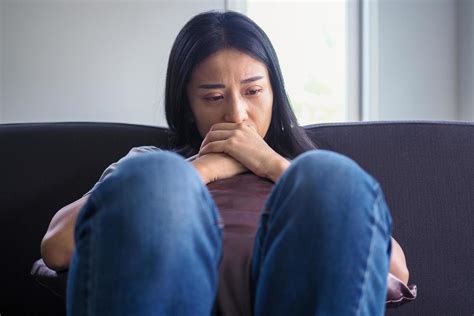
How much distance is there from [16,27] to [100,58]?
36 centimetres

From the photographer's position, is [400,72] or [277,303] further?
[400,72]

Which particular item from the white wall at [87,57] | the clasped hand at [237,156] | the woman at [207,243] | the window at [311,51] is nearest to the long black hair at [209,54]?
the clasped hand at [237,156]

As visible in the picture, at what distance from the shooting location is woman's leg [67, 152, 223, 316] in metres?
0.54

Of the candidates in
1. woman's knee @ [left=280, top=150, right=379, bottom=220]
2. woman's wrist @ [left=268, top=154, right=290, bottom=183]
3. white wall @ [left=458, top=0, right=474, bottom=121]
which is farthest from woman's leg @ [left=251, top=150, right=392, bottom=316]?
white wall @ [left=458, top=0, right=474, bottom=121]

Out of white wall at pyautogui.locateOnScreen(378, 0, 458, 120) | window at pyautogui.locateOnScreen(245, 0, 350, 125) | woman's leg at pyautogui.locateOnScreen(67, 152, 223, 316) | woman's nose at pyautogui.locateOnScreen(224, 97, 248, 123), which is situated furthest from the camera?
window at pyautogui.locateOnScreen(245, 0, 350, 125)

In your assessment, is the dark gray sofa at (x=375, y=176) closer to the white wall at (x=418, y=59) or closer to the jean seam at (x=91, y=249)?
the jean seam at (x=91, y=249)

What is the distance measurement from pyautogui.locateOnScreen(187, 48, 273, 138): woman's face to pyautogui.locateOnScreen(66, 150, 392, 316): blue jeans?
1.67 ft

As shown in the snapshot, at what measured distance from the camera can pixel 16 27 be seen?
2.36m

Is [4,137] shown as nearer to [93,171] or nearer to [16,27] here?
[93,171]

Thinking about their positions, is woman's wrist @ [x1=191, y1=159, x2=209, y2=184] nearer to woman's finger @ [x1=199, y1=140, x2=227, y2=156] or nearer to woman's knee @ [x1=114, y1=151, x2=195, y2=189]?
woman's finger @ [x1=199, y1=140, x2=227, y2=156]

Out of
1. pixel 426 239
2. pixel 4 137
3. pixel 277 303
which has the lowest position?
pixel 426 239

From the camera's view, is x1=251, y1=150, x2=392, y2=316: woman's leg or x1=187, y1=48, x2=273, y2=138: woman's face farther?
x1=187, y1=48, x2=273, y2=138: woman's face

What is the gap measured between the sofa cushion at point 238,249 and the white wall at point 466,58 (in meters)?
1.76

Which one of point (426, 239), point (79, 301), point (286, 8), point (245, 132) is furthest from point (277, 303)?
point (286, 8)
